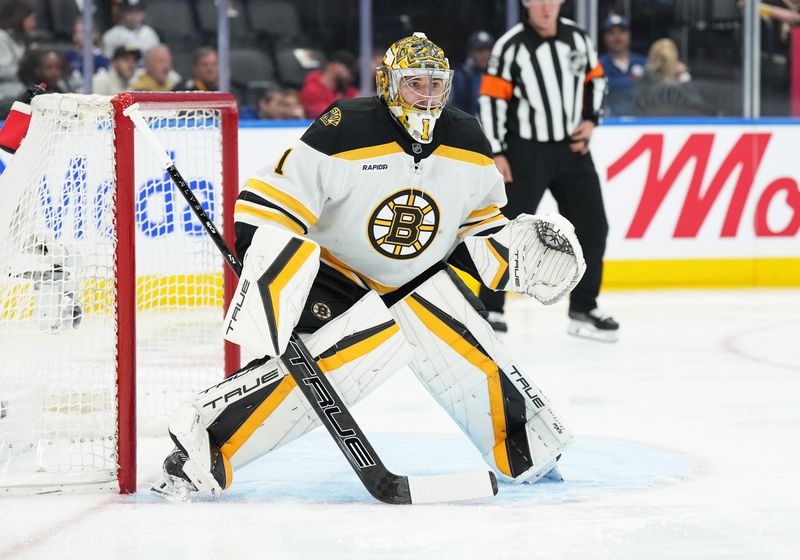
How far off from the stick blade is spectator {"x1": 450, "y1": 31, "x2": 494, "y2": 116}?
3.57 meters

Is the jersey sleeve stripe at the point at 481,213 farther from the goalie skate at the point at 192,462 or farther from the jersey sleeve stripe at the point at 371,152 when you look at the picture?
the goalie skate at the point at 192,462

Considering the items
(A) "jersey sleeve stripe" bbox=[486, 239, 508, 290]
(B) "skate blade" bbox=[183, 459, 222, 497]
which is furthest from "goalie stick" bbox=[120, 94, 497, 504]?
(A) "jersey sleeve stripe" bbox=[486, 239, 508, 290]

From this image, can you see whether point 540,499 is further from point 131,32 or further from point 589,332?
point 131,32

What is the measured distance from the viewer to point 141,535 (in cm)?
204

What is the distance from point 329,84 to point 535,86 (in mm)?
1396

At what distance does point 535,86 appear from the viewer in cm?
434

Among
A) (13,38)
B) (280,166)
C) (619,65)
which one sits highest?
(13,38)

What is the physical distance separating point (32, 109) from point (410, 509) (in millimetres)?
998

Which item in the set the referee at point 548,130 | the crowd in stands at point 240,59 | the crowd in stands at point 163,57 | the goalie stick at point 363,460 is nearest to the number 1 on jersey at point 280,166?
the goalie stick at point 363,460

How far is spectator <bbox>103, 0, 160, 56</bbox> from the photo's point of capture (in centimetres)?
526

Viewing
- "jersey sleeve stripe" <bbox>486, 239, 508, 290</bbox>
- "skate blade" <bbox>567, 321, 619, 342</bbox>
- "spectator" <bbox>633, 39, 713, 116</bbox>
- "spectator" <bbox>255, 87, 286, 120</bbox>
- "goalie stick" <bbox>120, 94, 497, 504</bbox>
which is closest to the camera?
"goalie stick" <bbox>120, 94, 497, 504</bbox>

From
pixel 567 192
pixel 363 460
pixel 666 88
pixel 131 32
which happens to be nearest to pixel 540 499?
pixel 363 460

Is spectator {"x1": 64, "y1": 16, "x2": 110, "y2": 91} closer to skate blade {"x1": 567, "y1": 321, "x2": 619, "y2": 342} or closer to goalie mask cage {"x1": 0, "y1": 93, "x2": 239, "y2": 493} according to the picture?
skate blade {"x1": 567, "y1": 321, "x2": 619, "y2": 342}

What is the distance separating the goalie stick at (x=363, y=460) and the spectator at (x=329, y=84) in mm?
3285
